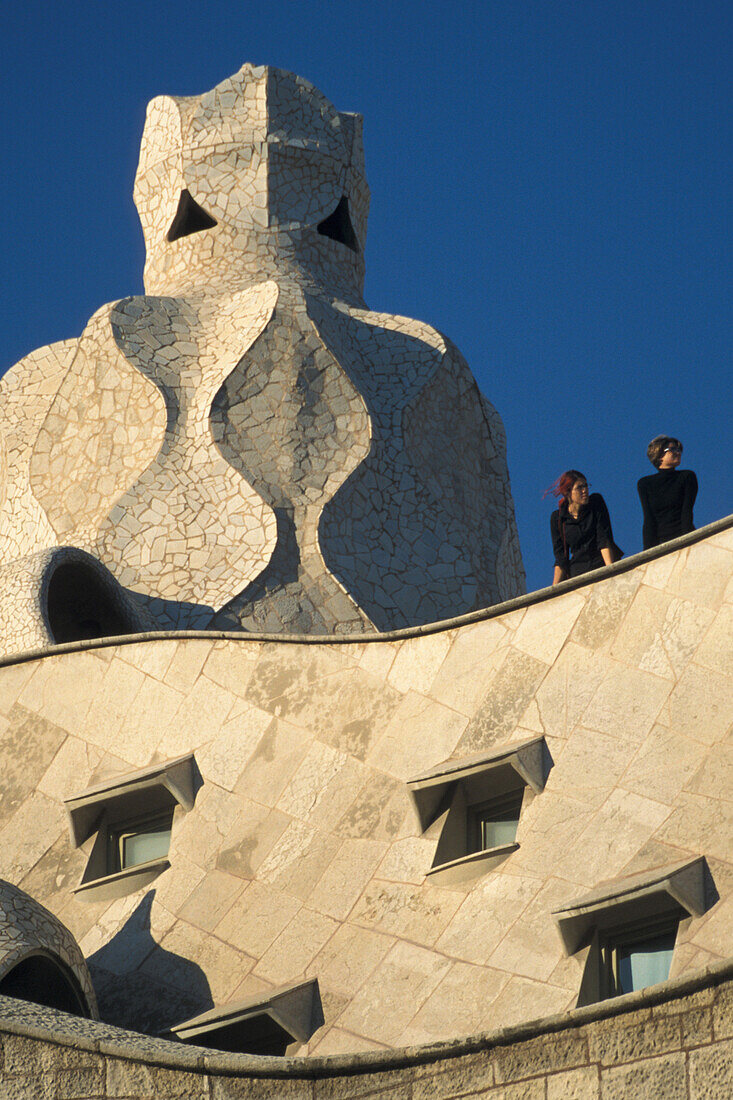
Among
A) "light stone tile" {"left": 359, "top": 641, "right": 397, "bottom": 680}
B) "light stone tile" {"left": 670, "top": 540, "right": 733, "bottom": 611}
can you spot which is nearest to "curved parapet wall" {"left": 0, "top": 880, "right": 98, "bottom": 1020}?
"light stone tile" {"left": 359, "top": 641, "right": 397, "bottom": 680}

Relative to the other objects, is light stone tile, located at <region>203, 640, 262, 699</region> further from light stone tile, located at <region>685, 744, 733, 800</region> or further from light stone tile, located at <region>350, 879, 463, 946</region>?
light stone tile, located at <region>685, 744, 733, 800</region>

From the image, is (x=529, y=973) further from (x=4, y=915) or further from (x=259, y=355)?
(x=259, y=355)

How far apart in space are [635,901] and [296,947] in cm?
169

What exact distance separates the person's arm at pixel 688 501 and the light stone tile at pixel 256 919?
2.59 meters

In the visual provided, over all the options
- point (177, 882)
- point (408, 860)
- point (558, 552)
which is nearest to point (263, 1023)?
point (408, 860)

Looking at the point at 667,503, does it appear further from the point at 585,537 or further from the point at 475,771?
the point at 475,771

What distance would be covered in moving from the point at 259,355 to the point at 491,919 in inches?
258

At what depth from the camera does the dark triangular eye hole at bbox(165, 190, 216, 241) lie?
1521 centimetres

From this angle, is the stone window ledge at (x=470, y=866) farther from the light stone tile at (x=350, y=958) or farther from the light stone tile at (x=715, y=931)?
the light stone tile at (x=715, y=931)

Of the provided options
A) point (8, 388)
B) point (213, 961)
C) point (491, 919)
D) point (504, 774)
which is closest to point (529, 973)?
point (491, 919)

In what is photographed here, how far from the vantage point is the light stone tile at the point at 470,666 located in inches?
346

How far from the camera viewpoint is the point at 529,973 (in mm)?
7750

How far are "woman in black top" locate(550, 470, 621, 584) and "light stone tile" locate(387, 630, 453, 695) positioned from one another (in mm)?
661

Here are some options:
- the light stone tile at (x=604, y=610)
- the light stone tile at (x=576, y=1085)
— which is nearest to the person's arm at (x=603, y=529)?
the light stone tile at (x=604, y=610)
